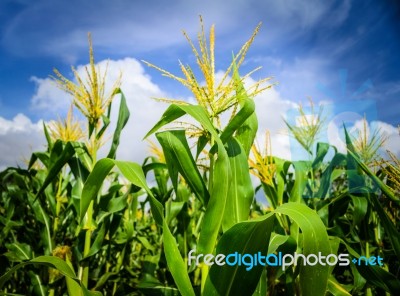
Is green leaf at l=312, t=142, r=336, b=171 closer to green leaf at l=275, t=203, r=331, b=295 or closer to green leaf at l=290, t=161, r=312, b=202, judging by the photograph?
green leaf at l=290, t=161, r=312, b=202

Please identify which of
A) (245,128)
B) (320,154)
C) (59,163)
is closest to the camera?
(245,128)

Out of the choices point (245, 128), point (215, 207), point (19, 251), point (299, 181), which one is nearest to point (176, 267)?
point (215, 207)

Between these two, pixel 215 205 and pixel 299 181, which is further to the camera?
pixel 299 181

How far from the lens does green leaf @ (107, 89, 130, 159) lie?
2787 mm

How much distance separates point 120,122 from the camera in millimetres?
2924

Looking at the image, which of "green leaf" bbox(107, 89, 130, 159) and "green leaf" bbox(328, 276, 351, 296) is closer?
"green leaf" bbox(328, 276, 351, 296)

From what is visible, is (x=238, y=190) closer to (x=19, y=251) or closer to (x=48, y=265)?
(x=48, y=265)

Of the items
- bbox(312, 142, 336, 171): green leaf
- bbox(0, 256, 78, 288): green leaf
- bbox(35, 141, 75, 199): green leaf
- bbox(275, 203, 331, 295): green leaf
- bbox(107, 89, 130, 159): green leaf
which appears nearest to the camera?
bbox(275, 203, 331, 295): green leaf

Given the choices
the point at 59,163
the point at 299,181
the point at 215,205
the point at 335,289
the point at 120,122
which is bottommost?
the point at 335,289

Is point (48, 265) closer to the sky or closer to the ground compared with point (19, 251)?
closer to the sky

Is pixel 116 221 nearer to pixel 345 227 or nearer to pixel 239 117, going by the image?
pixel 239 117

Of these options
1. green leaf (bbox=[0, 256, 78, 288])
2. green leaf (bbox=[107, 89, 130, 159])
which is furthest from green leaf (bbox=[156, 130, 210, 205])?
green leaf (bbox=[107, 89, 130, 159])

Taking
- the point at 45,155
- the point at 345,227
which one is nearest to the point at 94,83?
the point at 45,155

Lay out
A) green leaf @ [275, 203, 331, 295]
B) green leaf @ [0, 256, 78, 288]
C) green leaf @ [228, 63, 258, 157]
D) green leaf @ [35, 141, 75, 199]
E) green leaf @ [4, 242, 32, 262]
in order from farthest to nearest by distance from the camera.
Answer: green leaf @ [4, 242, 32, 262], green leaf @ [35, 141, 75, 199], green leaf @ [228, 63, 258, 157], green leaf @ [0, 256, 78, 288], green leaf @ [275, 203, 331, 295]
